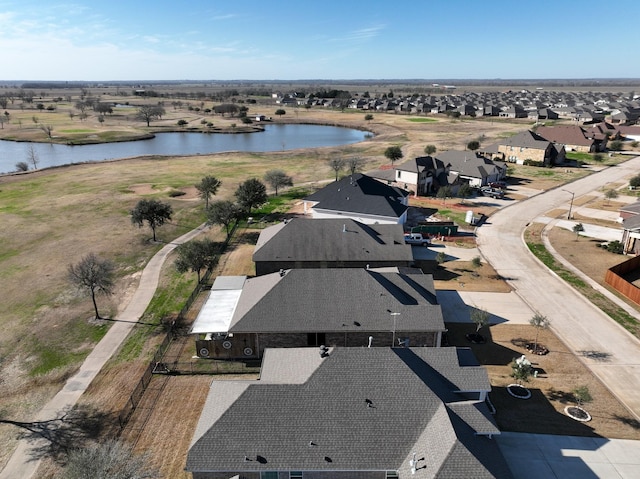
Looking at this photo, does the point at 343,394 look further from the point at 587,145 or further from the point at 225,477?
the point at 587,145

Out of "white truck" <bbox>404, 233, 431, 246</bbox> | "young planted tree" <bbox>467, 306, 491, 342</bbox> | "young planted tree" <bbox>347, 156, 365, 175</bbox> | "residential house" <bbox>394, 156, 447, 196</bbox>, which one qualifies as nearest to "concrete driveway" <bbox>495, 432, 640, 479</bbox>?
"young planted tree" <bbox>467, 306, 491, 342</bbox>

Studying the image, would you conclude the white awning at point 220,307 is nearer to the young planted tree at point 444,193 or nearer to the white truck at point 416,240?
the white truck at point 416,240

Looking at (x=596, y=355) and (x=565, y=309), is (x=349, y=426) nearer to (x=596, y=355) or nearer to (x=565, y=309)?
(x=596, y=355)

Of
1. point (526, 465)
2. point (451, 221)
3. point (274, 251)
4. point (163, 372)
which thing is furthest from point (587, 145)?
point (163, 372)

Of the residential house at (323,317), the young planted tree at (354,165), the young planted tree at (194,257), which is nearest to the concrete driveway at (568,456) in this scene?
the residential house at (323,317)

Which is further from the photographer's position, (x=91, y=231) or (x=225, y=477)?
(x=91, y=231)
